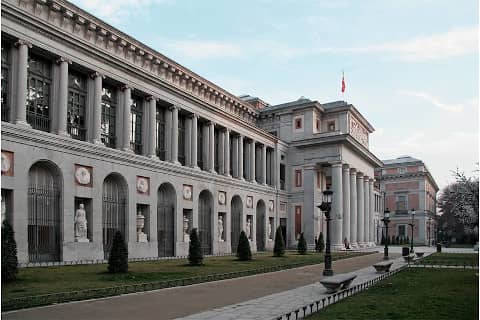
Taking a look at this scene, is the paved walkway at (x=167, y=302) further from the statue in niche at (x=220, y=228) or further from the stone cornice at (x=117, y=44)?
the statue in niche at (x=220, y=228)

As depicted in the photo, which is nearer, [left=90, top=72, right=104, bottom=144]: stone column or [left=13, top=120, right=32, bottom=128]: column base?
[left=13, top=120, right=32, bottom=128]: column base

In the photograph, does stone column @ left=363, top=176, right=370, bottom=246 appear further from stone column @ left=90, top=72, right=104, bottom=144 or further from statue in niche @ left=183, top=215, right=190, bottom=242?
stone column @ left=90, top=72, right=104, bottom=144

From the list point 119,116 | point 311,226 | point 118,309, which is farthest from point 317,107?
point 118,309

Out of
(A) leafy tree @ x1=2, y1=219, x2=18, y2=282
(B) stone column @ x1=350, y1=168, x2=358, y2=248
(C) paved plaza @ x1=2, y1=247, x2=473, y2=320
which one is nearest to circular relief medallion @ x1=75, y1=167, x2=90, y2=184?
(A) leafy tree @ x1=2, y1=219, x2=18, y2=282

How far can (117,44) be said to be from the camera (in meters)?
35.5

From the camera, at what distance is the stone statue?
99.7 feet

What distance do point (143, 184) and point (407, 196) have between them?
3340 inches

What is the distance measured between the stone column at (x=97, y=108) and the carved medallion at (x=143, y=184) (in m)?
4.52

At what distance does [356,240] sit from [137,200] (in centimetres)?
3767

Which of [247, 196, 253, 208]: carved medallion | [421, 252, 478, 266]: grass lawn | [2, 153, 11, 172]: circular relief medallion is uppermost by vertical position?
[2, 153, 11, 172]: circular relief medallion

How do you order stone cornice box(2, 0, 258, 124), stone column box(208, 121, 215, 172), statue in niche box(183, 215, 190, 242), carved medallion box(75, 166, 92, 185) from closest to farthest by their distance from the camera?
stone cornice box(2, 0, 258, 124), carved medallion box(75, 166, 92, 185), statue in niche box(183, 215, 190, 242), stone column box(208, 121, 215, 172)

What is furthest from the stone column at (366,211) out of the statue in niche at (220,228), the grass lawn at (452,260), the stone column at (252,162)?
the statue in niche at (220,228)

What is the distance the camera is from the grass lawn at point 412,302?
1264cm

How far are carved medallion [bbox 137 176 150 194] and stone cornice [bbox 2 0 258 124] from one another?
8.03 metres
